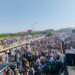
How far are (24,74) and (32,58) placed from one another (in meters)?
2.31

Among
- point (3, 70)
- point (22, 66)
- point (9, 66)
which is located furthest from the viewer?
point (22, 66)

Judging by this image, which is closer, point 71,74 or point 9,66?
point 71,74

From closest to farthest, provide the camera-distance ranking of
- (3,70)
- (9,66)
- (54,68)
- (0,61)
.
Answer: (3,70) → (9,66) → (54,68) → (0,61)

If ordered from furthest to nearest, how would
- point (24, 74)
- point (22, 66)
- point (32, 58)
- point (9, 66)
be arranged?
1. point (32, 58)
2. point (22, 66)
3. point (24, 74)
4. point (9, 66)

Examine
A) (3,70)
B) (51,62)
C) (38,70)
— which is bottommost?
(38,70)

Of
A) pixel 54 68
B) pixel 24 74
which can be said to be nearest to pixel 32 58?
pixel 24 74

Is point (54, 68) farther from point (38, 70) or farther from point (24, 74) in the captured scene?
point (24, 74)

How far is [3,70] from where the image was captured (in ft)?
14.0

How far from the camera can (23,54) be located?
395 inches

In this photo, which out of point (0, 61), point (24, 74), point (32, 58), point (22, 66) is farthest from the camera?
point (0, 61)

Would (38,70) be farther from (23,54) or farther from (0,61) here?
(0,61)

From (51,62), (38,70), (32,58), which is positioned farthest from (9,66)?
(32,58)

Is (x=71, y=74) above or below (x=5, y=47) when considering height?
above

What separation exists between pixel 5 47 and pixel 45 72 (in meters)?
12.5
